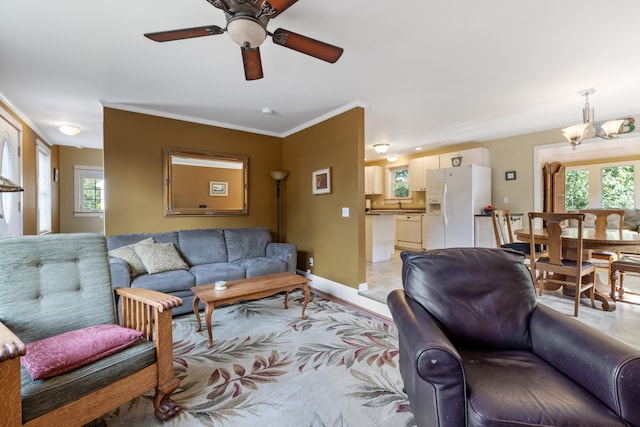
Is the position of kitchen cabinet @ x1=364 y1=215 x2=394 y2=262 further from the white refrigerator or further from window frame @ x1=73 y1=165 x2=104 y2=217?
window frame @ x1=73 y1=165 x2=104 y2=217

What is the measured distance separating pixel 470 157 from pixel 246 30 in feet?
16.6

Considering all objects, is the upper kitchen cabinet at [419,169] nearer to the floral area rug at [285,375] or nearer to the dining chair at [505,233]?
the dining chair at [505,233]

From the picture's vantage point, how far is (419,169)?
6305 millimetres

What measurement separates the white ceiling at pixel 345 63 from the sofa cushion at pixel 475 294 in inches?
63.5

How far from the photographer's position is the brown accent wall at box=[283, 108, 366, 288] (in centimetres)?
345

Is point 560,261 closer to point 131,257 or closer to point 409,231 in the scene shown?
point 409,231

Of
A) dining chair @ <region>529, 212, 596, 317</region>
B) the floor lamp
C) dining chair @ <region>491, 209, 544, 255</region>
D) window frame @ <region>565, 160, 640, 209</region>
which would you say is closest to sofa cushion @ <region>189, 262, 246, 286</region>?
the floor lamp

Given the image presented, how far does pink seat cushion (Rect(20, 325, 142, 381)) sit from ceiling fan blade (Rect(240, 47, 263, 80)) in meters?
1.77

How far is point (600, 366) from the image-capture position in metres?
1.02

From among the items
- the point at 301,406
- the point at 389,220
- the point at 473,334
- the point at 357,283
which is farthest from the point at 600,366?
the point at 389,220

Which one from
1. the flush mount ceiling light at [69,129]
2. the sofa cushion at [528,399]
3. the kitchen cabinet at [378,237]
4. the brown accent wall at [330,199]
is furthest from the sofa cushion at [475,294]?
the flush mount ceiling light at [69,129]

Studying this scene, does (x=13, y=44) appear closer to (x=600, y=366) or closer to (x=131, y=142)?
(x=131, y=142)

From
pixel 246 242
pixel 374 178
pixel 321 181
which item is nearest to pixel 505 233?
pixel 321 181

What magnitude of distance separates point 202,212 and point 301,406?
10.3 ft
